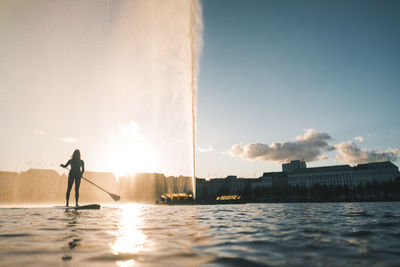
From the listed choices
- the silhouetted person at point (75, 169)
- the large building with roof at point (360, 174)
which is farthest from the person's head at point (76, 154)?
the large building with roof at point (360, 174)

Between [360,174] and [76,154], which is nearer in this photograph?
[76,154]

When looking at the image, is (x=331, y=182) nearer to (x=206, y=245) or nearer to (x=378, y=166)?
(x=378, y=166)

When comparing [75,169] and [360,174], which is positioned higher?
[75,169]

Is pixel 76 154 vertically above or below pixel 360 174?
above

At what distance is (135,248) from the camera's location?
5727 mm

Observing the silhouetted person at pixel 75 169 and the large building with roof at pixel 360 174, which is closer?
the silhouetted person at pixel 75 169

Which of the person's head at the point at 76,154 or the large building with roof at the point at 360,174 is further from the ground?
the person's head at the point at 76,154

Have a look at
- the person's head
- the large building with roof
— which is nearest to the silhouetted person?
the person's head

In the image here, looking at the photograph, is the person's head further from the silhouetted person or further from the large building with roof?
the large building with roof

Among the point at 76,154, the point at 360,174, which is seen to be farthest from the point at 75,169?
the point at 360,174

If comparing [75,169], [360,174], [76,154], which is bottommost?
[360,174]

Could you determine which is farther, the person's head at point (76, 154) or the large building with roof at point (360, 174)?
the large building with roof at point (360, 174)

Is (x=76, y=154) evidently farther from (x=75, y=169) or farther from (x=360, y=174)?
(x=360, y=174)

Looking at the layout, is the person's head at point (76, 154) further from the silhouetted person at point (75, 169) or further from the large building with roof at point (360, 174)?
the large building with roof at point (360, 174)
